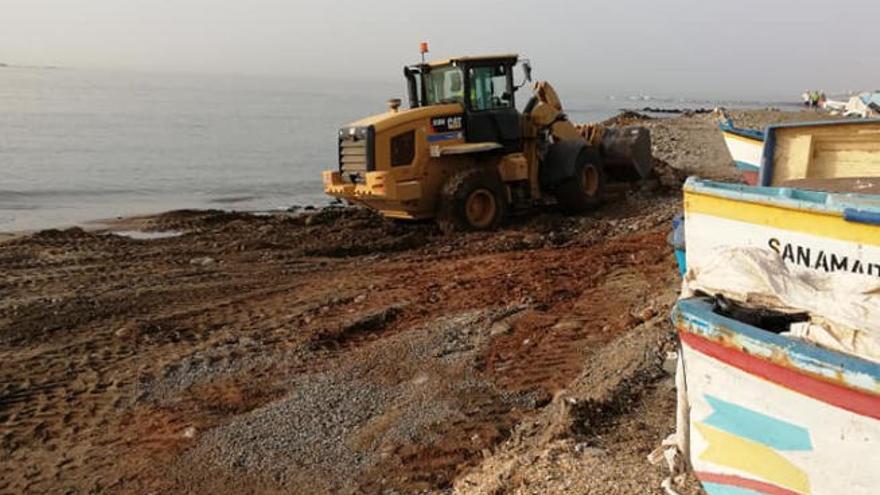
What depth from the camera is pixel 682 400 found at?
140 inches

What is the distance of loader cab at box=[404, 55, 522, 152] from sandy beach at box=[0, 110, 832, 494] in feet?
6.46

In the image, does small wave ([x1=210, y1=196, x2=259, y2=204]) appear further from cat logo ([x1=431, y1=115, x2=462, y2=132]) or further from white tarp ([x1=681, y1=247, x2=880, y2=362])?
white tarp ([x1=681, y1=247, x2=880, y2=362])

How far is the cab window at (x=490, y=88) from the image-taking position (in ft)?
39.7

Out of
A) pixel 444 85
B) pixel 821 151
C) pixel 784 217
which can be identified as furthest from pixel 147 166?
pixel 784 217

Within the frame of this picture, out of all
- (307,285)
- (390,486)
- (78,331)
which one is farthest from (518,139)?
(390,486)

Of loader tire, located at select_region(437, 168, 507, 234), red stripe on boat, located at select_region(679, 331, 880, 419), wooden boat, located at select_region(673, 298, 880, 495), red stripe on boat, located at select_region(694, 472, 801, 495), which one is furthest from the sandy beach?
red stripe on boat, located at select_region(679, 331, 880, 419)

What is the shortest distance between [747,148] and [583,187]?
2.46 metres

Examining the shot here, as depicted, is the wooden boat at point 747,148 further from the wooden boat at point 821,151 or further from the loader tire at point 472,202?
the wooden boat at point 821,151

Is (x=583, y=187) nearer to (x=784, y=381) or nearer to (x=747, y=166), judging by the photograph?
(x=747, y=166)

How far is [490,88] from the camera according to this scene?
40.2 feet

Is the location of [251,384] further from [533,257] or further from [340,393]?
[533,257]

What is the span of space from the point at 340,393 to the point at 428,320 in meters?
1.69

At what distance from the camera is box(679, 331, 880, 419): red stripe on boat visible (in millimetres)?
2703

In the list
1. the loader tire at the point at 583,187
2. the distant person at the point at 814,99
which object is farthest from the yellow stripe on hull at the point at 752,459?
the distant person at the point at 814,99
